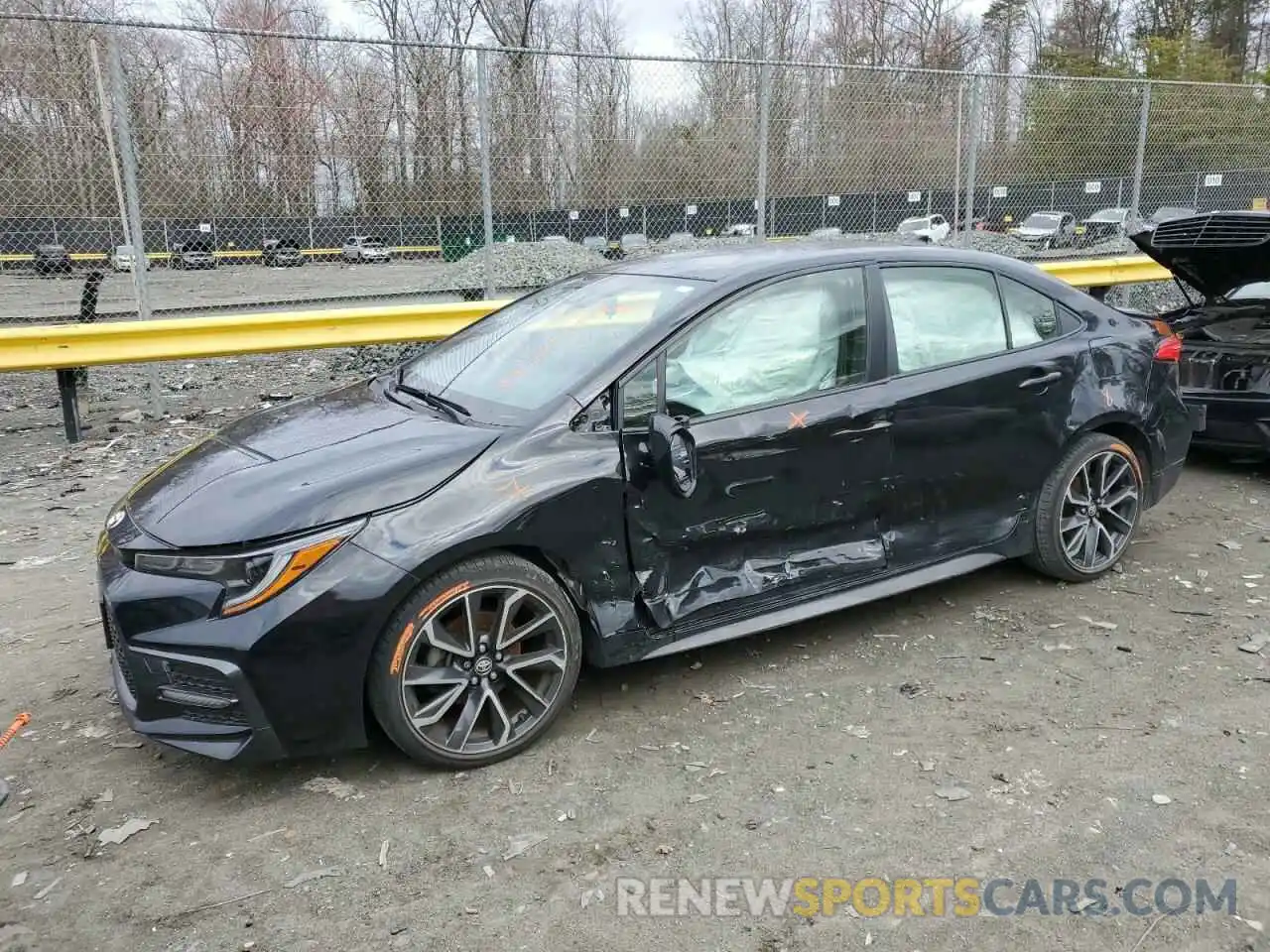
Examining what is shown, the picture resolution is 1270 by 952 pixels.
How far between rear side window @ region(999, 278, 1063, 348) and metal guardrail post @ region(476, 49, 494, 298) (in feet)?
15.6

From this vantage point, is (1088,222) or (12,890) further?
(1088,222)

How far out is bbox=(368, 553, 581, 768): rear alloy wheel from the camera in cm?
302

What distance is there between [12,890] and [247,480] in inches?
50.6

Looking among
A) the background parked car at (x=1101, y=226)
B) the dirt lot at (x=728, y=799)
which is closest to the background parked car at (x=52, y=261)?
the dirt lot at (x=728, y=799)

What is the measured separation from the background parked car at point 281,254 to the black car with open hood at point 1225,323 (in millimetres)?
6210

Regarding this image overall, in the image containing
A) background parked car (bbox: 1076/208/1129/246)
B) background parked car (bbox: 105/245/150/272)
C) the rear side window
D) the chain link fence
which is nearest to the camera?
the rear side window

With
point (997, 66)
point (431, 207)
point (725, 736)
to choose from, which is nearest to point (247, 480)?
point (725, 736)

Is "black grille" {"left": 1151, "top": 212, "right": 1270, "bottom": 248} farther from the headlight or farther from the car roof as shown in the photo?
the headlight

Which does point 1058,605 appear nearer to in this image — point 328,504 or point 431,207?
point 328,504

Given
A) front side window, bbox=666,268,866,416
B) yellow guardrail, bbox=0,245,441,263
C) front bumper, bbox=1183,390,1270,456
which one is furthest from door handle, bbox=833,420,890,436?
yellow guardrail, bbox=0,245,441,263

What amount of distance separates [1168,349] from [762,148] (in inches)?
196

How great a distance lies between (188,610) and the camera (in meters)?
2.88

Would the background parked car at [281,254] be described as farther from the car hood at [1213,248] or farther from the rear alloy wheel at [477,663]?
the car hood at [1213,248]

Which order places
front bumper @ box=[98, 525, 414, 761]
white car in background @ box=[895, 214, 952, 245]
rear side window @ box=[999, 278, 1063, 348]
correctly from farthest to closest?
1. white car in background @ box=[895, 214, 952, 245]
2. rear side window @ box=[999, 278, 1063, 348]
3. front bumper @ box=[98, 525, 414, 761]
